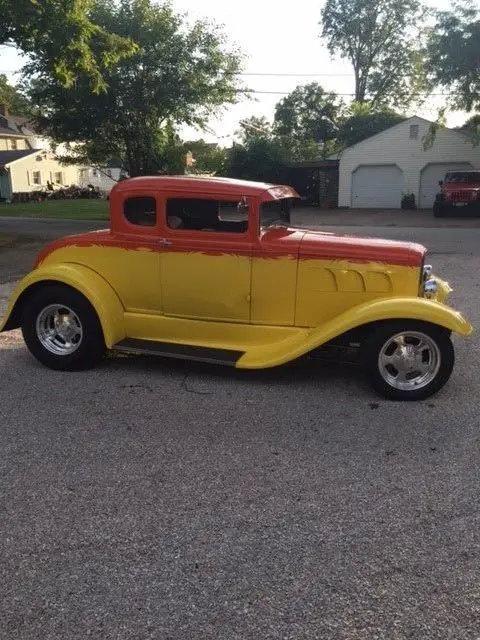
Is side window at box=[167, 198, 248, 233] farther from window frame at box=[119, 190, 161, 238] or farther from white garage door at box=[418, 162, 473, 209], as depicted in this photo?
white garage door at box=[418, 162, 473, 209]

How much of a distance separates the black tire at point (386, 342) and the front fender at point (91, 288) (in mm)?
2268

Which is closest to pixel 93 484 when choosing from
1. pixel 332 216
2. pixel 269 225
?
pixel 269 225

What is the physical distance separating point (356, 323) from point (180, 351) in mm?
1592

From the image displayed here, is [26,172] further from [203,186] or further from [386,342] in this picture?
[386,342]

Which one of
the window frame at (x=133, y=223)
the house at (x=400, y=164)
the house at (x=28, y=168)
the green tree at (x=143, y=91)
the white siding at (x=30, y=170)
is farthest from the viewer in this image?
the white siding at (x=30, y=170)

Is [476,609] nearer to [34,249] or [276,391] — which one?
[276,391]

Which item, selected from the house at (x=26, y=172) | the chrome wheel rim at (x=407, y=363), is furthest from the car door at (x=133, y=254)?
the house at (x=26, y=172)

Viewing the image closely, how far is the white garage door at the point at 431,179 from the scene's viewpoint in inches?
1217

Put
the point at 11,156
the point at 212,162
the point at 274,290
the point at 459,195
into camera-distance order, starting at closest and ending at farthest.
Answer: the point at 274,290, the point at 459,195, the point at 212,162, the point at 11,156

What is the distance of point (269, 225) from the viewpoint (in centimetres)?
510

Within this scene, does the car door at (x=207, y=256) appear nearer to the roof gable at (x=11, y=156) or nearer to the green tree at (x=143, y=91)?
the green tree at (x=143, y=91)

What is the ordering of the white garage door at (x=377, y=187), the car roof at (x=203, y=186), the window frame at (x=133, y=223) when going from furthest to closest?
the white garage door at (x=377, y=187) < the window frame at (x=133, y=223) < the car roof at (x=203, y=186)

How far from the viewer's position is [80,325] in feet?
17.2

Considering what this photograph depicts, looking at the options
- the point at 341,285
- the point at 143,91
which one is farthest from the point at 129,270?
the point at 143,91
